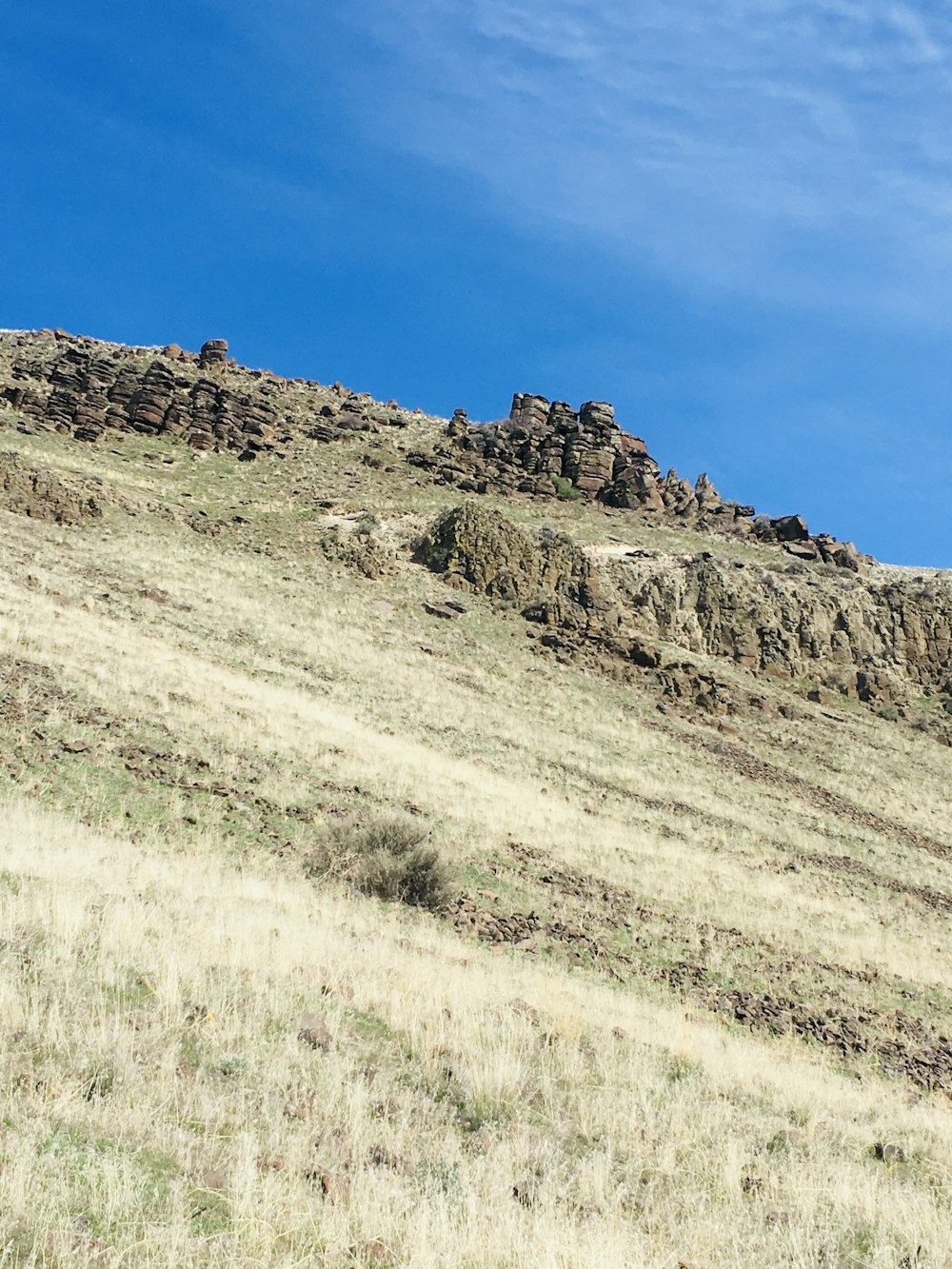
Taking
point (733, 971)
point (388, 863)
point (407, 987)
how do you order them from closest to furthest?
point (407, 987)
point (388, 863)
point (733, 971)

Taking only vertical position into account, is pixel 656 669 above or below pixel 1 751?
above

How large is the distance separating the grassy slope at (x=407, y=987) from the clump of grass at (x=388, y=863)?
736 mm

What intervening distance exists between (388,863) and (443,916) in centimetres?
117

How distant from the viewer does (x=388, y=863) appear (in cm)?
1345

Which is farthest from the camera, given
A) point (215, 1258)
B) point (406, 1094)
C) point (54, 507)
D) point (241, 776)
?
point (54, 507)

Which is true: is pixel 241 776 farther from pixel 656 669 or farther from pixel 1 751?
pixel 656 669

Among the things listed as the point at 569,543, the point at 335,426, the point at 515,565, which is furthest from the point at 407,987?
the point at 335,426

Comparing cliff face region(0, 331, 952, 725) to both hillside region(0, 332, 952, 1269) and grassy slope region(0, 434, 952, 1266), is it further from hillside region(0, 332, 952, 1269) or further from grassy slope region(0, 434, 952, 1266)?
grassy slope region(0, 434, 952, 1266)

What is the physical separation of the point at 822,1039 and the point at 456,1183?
31.9ft

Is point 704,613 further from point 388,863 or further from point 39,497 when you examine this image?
A: point 388,863

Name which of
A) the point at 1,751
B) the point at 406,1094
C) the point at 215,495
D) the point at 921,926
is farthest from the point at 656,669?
the point at 406,1094

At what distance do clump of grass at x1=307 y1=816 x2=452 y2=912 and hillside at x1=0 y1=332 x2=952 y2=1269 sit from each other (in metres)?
0.23

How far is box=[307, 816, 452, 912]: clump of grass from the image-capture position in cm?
1341

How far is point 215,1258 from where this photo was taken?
3.52 m
